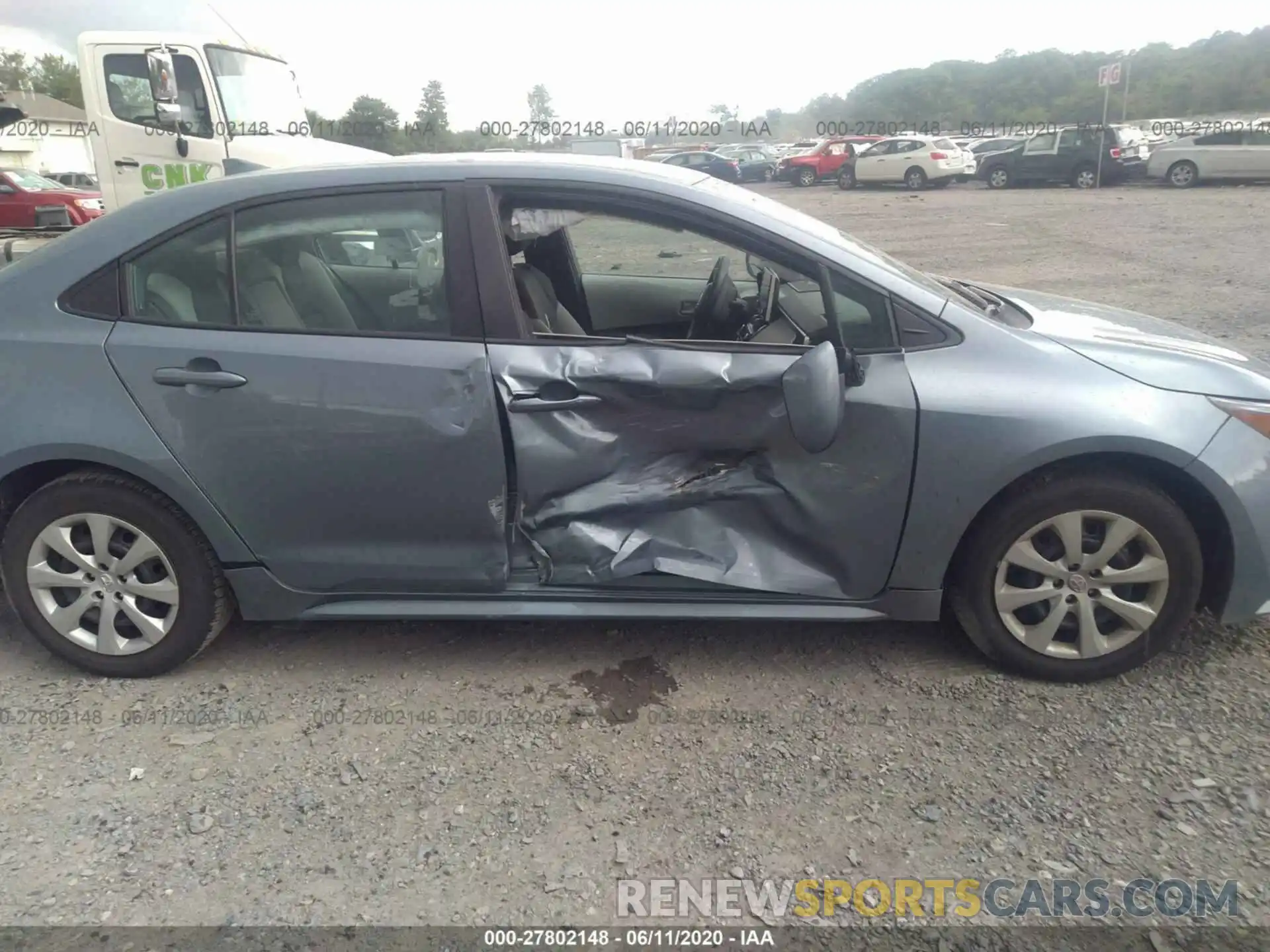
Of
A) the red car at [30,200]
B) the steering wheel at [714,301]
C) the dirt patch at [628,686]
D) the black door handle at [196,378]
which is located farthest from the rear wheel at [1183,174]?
the black door handle at [196,378]

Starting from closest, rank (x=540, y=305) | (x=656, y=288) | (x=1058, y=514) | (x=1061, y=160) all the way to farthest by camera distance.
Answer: (x=1058, y=514)
(x=540, y=305)
(x=656, y=288)
(x=1061, y=160)

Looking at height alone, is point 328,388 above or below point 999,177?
below

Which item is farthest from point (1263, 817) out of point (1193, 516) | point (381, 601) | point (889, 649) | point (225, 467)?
point (225, 467)

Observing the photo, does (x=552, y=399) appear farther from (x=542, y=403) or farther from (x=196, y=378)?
(x=196, y=378)

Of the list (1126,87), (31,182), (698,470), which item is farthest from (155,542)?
(1126,87)

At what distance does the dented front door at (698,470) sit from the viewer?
2.73m

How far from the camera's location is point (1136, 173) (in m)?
23.0

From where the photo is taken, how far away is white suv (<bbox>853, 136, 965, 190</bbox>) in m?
25.7

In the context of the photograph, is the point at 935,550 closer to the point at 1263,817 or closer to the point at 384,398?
the point at 1263,817

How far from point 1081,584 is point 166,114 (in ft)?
28.3

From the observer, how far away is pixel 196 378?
2.78 meters

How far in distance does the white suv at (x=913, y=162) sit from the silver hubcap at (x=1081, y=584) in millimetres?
25467

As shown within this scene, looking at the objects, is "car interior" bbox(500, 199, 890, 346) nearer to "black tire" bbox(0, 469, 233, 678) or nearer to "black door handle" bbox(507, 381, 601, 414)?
"black door handle" bbox(507, 381, 601, 414)

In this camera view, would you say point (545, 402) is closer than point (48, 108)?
Yes
